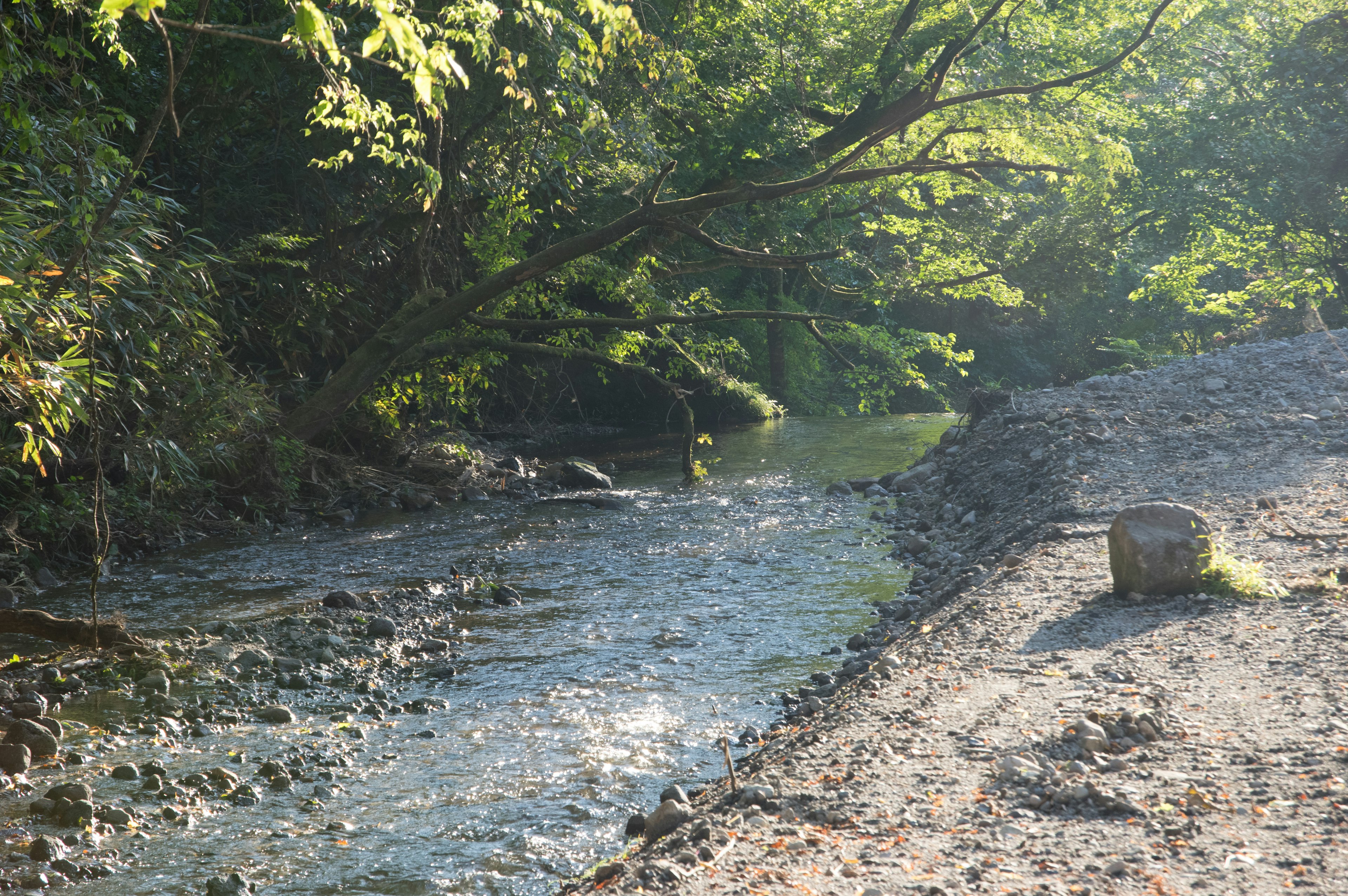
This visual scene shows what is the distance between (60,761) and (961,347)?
31.1m

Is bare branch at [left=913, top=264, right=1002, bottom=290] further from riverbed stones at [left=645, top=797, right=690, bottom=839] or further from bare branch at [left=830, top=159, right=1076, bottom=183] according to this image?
riverbed stones at [left=645, top=797, right=690, bottom=839]

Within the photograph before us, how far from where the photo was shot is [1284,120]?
752 inches

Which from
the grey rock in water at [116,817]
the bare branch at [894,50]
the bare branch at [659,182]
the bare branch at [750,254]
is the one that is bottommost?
the grey rock in water at [116,817]

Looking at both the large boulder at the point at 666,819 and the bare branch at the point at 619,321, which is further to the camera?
the bare branch at the point at 619,321

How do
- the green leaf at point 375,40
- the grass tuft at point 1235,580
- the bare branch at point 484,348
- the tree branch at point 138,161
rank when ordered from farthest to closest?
the bare branch at point 484,348 < the grass tuft at point 1235,580 < the tree branch at point 138,161 < the green leaf at point 375,40

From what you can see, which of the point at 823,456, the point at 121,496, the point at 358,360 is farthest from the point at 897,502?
the point at 121,496

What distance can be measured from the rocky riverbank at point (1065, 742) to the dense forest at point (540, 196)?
7.86ft

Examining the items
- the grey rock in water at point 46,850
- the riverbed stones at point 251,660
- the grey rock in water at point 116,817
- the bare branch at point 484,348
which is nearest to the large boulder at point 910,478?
the bare branch at point 484,348

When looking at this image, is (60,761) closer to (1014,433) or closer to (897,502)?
(897,502)

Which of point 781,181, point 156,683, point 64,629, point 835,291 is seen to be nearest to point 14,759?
point 156,683

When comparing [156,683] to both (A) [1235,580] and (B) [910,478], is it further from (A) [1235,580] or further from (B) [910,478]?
(B) [910,478]

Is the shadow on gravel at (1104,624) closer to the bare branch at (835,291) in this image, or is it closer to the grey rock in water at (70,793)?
the grey rock in water at (70,793)

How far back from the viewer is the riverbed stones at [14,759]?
3.95 meters

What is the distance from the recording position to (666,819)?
3318 millimetres
